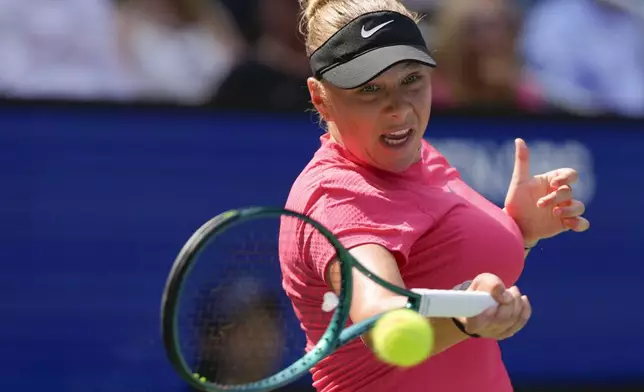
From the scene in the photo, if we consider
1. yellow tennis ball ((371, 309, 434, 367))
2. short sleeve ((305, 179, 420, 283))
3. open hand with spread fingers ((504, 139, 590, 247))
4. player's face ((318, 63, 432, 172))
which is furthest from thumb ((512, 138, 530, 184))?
yellow tennis ball ((371, 309, 434, 367))

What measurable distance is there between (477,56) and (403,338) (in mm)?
4171

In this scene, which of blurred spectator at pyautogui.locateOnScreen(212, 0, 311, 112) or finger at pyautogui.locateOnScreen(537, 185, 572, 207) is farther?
blurred spectator at pyautogui.locateOnScreen(212, 0, 311, 112)

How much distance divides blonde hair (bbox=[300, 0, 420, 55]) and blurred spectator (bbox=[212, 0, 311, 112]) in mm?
2545

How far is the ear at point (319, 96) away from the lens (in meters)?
2.68

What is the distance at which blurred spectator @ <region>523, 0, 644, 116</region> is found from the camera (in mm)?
6418

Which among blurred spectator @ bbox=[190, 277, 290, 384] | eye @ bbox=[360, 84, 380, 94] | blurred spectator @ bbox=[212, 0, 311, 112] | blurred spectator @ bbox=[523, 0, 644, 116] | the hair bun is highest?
blurred spectator @ bbox=[523, 0, 644, 116]

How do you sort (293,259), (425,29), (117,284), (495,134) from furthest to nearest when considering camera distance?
(425,29) < (495,134) < (117,284) < (293,259)

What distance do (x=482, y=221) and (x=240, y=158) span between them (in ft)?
9.37

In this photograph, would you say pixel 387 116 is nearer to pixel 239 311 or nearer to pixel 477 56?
pixel 239 311

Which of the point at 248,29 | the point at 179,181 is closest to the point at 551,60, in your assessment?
the point at 248,29

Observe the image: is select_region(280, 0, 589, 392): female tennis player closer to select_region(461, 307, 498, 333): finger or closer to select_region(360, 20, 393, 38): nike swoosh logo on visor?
select_region(360, 20, 393, 38): nike swoosh logo on visor

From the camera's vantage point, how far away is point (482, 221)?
8.45 feet

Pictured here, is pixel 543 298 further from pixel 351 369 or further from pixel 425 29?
pixel 351 369

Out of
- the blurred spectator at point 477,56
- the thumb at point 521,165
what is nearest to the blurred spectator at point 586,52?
the blurred spectator at point 477,56
